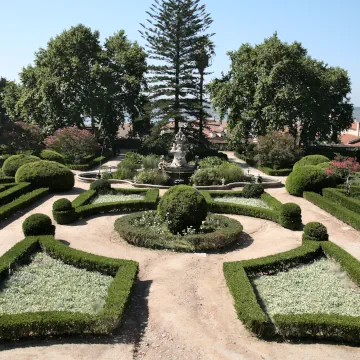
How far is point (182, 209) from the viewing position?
41.7 feet

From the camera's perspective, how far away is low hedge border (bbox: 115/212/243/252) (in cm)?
1227

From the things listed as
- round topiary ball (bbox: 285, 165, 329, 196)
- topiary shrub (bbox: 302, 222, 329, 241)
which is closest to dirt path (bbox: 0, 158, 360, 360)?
topiary shrub (bbox: 302, 222, 329, 241)

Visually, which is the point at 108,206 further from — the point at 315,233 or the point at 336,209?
the point at 336,209

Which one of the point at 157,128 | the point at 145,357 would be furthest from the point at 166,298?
the point at 157,128

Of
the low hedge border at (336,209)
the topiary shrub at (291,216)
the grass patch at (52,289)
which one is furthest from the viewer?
the low hedge border at (336,209)

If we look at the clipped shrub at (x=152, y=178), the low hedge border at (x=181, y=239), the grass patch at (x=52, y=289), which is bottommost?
the grass patch at (x=52, y=289)

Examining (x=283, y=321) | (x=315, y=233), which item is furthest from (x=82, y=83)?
(x=283, y=321)

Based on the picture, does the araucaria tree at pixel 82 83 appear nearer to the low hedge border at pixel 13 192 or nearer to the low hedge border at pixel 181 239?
the low hedge border at pixel 13 192

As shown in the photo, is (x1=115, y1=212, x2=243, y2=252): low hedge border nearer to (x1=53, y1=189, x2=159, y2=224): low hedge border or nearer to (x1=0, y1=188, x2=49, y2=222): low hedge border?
(x1=53, y1=189, x2=159, y2=224): low hedge border

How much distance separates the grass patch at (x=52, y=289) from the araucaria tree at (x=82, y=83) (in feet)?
98.6

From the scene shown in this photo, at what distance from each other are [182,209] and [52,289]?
4836 millimetres

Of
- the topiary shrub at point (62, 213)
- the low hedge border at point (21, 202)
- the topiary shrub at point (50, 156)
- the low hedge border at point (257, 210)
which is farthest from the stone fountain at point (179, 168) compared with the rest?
the topiary shrub at point (62, 213)

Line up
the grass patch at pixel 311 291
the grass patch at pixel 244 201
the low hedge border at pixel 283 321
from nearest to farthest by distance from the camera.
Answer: the low hedge border at pixel 283 321 → the grass patch at pixel 311 291 → the grass patch at pixel 244 201

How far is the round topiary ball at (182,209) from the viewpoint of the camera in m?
12.7
